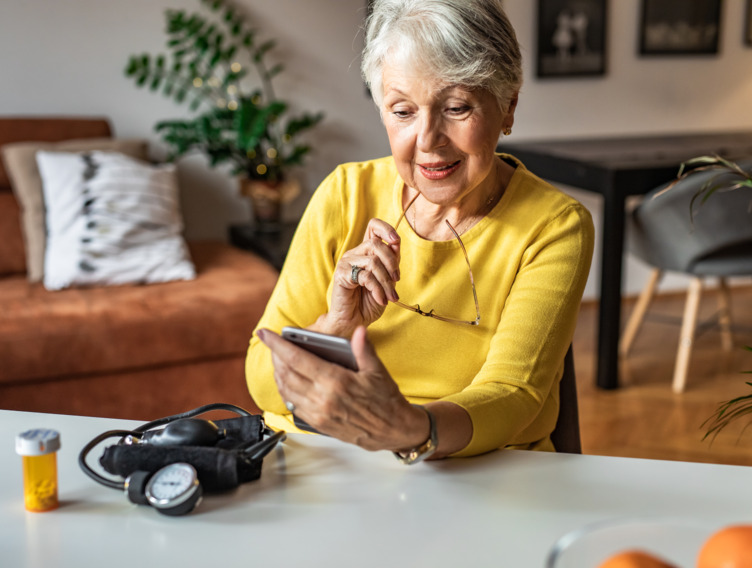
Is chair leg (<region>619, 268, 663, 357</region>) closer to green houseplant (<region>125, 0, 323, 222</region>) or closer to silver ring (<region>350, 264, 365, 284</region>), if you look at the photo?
green houseplant (<region>125, 0, 323, 222</region>)

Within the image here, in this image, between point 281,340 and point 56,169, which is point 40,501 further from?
point 56,169

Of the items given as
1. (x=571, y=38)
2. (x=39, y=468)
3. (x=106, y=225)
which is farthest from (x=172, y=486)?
(x=571, y=38)

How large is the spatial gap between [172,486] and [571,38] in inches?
139

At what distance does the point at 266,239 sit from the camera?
3131 mm

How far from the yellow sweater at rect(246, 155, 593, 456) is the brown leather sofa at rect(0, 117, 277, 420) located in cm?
114

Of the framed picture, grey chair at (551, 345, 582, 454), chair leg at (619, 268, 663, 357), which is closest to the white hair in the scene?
grey chair at (551, 345, 582, 454)

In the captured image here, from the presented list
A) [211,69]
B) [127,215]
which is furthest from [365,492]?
[211,69]

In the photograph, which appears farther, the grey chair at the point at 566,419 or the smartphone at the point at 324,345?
the grey chair at the point at 566,419

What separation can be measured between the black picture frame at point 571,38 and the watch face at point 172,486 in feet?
11.2

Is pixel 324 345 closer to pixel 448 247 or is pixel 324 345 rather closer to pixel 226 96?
pixel 448 247

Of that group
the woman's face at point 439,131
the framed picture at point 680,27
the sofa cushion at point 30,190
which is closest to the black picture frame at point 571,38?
the framed picture at point 680,27

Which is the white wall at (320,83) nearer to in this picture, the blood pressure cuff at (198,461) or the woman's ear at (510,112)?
the woman's ear at (510,112)

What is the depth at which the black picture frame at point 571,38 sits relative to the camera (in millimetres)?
3883

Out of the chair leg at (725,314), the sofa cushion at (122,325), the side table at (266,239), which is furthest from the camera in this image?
the chair leg at (725,314)
